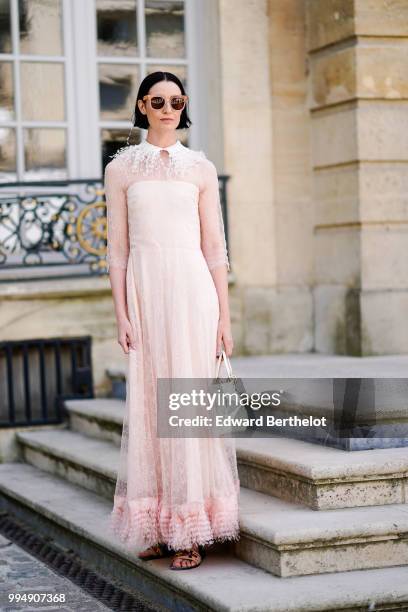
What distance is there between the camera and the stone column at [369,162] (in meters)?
8.15

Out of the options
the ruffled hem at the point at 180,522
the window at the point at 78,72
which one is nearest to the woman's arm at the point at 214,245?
Answer: the ruffled hem at the point at 180,522

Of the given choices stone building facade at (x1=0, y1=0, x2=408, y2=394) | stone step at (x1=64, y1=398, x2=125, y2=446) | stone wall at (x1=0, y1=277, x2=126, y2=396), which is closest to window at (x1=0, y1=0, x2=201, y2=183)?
stone building facade at (x1=0, y1=0, x2=408, y2=394)

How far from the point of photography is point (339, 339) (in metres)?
8.56

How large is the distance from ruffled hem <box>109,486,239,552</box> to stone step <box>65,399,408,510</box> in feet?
1.20

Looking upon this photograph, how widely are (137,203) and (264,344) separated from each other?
3.84 meters

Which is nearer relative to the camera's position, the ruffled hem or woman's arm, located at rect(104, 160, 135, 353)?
the ruffled hem

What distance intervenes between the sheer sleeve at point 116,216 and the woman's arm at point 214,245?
0.31 m

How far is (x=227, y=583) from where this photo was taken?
486 cm

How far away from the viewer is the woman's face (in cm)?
505

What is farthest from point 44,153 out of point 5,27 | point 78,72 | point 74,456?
point 74,456

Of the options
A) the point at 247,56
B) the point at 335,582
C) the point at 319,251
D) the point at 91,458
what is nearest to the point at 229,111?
the point at 247,56

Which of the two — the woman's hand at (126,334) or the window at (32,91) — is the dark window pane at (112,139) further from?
the woman's hand at (126,334)

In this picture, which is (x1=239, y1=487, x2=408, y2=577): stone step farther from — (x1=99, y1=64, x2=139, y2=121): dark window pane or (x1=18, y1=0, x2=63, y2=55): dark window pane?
(x1=18, y1=0, x2=63, y2=55): dark window pane

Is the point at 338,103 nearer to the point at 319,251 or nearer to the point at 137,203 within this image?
the point at 319,251
